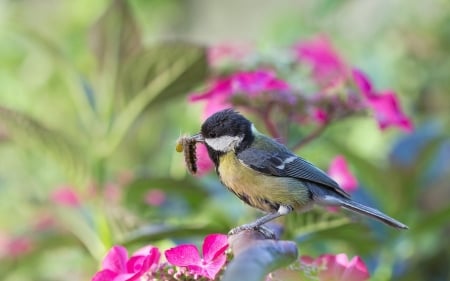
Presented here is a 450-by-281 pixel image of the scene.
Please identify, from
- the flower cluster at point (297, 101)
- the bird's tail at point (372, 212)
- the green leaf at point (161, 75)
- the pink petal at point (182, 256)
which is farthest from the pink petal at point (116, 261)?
the green leaf at point (161, 75)

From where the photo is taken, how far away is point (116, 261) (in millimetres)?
890

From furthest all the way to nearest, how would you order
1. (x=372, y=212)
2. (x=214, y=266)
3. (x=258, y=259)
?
(x=372, y=212) < (x=214, y=266) < (x=258, y=259)

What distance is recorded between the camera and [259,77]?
4.34 ft

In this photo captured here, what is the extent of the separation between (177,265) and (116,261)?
0.13m

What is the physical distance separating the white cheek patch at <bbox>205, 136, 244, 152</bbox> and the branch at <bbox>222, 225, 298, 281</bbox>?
1.05 feet

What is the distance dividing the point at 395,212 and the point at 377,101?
36 cm

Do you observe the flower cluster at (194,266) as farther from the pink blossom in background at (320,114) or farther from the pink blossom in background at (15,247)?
the pink blossom in background at (15,247)

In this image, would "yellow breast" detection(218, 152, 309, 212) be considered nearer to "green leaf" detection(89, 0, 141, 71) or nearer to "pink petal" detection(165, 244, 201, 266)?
"pink petal" detection(165, 244, 201, 266)

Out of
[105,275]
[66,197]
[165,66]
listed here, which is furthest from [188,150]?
[66,197]

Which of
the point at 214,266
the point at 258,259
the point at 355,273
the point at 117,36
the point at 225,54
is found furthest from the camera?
the point at 225,54

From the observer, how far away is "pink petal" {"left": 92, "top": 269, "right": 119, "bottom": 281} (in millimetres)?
845

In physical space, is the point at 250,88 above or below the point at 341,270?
above

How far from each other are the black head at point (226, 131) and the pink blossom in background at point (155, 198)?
686 millimetres

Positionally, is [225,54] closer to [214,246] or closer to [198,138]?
[198,138]
